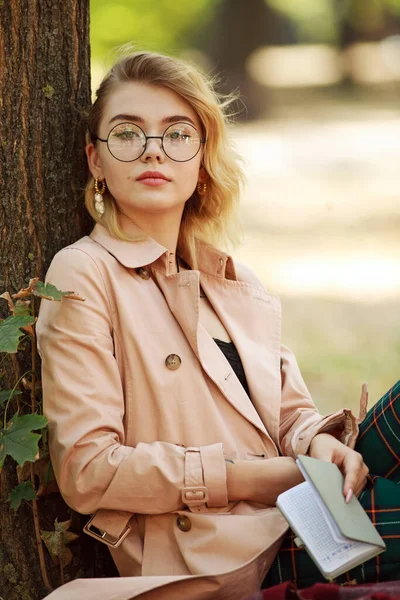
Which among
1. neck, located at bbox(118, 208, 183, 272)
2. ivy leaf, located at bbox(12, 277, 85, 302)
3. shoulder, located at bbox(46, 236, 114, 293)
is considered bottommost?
ivy leaf, located at bbox(12, 277, 85, 302)

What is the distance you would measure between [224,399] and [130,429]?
11.4 inches

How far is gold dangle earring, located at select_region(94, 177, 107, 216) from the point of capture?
2701 millimetres

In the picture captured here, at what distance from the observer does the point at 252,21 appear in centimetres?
1478

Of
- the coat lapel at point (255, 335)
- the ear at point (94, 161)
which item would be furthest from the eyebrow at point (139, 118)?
the coat lapel at point (255, 335)

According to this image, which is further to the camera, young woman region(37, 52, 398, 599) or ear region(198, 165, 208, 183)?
ear region(198, 165, 208, 183)

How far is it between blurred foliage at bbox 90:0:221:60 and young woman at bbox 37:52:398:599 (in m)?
7.77

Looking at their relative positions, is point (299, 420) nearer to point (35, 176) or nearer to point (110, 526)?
point (110, 526)

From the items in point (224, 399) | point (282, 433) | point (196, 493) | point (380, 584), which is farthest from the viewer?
point (282, 433)

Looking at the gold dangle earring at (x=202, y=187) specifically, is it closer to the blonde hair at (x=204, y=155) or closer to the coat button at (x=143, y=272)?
the blonde hair at (x=204, y=155)

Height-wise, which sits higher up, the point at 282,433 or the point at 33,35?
the point at 33,35

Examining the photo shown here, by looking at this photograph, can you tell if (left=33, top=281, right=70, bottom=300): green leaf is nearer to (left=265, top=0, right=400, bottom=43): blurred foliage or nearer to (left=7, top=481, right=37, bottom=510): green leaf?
(left=7, top=481, right=37, bottom=510): green leaf

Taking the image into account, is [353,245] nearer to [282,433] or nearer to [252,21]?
[282,433]

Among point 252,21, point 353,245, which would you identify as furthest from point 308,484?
point 252,21

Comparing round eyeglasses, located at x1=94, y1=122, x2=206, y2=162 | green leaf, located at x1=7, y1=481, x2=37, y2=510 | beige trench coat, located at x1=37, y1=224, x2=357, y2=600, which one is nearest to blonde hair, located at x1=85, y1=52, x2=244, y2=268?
round eyeglasses, located at x1=94, y1=122, x2=206, y2=162
